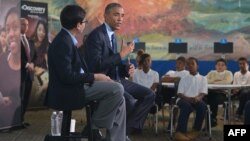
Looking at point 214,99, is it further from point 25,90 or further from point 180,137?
point 25,90

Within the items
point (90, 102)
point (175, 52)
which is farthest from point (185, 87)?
point (175, 52)

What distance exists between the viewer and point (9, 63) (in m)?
6.93

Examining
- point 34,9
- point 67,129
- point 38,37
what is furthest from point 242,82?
point 67,129

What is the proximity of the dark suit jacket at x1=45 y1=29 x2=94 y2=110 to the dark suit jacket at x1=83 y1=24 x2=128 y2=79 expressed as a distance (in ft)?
1.71

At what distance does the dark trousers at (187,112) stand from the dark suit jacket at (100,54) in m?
2.24

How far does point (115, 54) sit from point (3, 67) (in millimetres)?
2923

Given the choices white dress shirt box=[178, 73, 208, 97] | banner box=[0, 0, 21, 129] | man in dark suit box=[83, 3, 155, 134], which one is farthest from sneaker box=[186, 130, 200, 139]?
banner box=[0, 0, 21, 129]

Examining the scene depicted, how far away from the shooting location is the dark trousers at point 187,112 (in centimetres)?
653

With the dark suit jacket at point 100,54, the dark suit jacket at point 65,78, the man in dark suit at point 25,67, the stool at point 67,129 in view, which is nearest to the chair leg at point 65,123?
the stool at point 67,129

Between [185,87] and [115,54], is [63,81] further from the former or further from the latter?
[185,87]

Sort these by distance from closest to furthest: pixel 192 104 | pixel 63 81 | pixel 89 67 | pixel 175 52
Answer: pixel 63 81
pixel 89 67
pixel 192 104
pixel 175 52

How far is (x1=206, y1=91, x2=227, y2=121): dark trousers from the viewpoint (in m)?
7.28

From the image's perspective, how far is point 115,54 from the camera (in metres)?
4.43

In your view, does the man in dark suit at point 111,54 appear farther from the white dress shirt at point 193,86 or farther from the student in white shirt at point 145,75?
the student in white shirt at point 145,75
